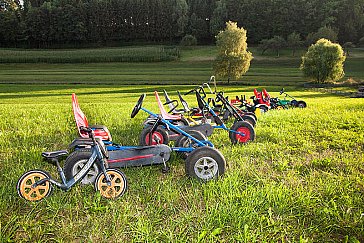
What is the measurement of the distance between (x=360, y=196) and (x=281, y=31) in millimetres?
99838

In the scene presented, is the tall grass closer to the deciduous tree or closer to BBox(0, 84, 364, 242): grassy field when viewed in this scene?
the deciduous tree

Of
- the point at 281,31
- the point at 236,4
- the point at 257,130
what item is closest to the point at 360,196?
the point at 257,130

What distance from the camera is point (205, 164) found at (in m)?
3.91

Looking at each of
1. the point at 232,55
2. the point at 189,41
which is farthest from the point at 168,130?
the point at 189,41

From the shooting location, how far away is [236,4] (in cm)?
10312

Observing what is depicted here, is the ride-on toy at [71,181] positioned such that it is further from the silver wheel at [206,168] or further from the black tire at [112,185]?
the silver wheel at [206,168]

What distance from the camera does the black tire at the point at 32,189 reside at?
3357 mm

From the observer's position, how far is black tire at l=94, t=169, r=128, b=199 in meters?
3.43

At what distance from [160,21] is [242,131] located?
103m

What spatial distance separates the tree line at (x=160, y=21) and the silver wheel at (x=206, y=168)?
92.2 m

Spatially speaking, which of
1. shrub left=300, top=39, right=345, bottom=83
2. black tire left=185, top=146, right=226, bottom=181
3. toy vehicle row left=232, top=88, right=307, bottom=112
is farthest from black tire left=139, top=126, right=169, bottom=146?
shrub left=300, top=39, right=345, bottom=83

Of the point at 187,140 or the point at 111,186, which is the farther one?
the point at 187,140

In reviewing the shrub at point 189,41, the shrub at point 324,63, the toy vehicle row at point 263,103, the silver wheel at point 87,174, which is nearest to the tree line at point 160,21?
the shrub at point 189,41

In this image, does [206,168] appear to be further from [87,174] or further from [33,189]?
[33,189]
